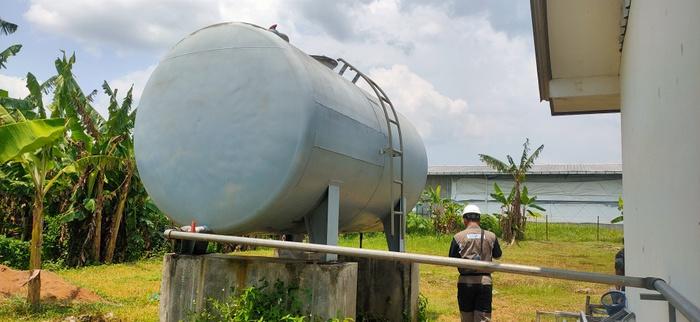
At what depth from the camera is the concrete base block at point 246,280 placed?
181 inches

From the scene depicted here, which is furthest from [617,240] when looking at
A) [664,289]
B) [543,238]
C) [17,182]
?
Answer: [664,289]

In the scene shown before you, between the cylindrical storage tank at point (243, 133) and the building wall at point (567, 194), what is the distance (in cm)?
2861

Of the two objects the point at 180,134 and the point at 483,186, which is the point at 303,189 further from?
the point at 483,186

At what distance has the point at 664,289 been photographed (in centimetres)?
202

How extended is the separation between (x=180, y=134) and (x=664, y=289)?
3.98 metres

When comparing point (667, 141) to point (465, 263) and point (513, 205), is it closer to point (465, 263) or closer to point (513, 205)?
point (465, 263)

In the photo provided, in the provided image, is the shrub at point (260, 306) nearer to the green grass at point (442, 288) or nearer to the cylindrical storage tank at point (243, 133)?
the cylindrical storage tank at point (243, 133)

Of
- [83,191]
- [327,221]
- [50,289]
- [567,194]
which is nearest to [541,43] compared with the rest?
[327,221]

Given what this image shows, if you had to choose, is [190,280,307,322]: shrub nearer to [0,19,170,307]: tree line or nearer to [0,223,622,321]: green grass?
[0,223,622,321]: green grass

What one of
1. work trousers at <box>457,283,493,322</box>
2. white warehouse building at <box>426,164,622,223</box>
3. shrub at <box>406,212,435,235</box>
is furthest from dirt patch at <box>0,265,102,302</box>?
white warehouse building at <box>426,164,622,223</box>

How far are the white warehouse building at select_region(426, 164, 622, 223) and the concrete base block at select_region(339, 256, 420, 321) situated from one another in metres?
26.4

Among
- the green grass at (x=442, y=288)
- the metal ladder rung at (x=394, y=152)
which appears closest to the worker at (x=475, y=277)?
the metal ladder rung at (x=394, y=152)

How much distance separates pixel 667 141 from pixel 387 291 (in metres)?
5.01

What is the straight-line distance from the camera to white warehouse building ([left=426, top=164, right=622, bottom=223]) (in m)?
31.0
